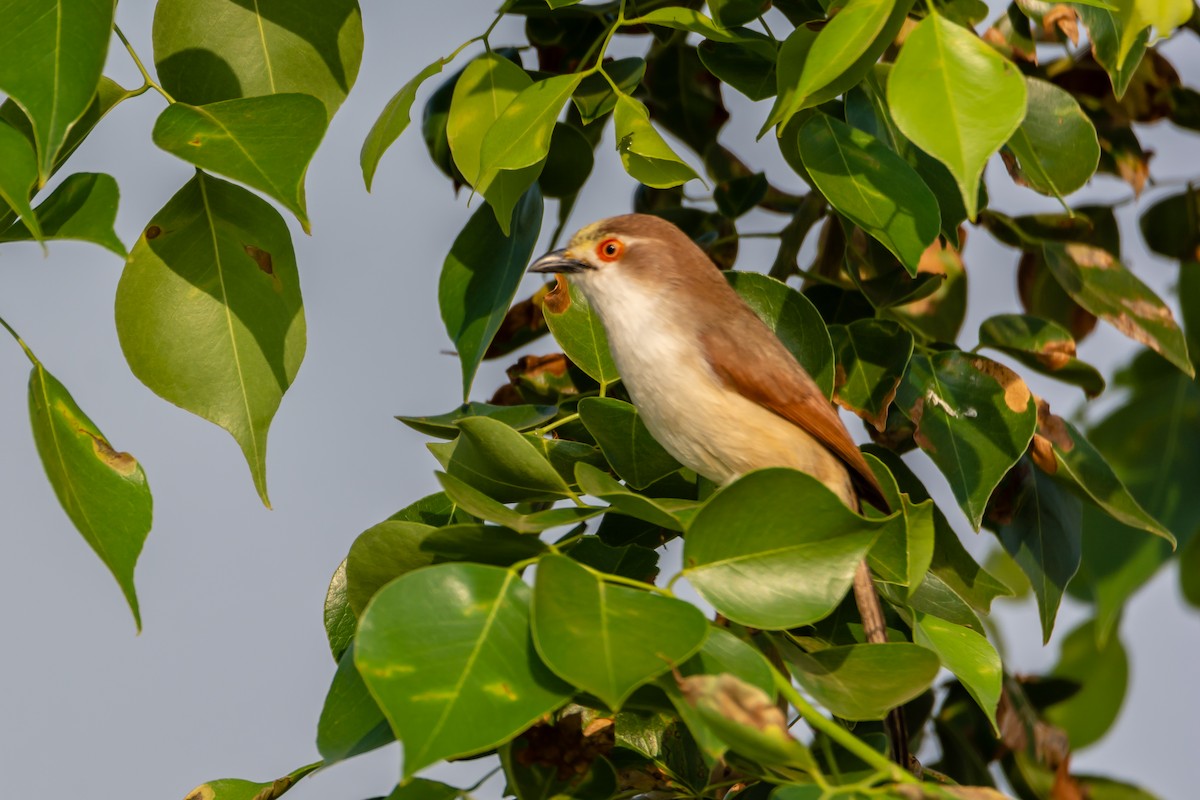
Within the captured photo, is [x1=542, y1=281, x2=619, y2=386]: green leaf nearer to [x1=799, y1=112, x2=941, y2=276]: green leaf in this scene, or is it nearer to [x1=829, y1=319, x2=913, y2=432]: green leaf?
[x1=829, y1=319, x2=913, y2=432]: green leaf

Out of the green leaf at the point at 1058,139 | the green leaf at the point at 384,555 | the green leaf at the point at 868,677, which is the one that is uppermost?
the green leaf at the point at 1058,139

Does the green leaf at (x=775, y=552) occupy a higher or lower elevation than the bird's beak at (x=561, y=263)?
lower

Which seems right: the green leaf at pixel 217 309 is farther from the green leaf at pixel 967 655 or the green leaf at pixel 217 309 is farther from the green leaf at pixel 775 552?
the green leaf at pixel 967 655

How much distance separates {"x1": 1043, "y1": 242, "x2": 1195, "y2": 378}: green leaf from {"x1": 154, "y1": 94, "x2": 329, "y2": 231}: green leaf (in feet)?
6.42

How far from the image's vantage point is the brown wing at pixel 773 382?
2803mm

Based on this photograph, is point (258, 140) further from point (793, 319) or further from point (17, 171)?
point (793, 319)

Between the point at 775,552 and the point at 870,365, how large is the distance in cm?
93

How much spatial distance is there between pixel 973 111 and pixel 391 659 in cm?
108

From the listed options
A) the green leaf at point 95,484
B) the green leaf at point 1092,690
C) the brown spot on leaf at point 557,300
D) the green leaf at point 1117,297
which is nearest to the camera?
the green leaf at point 95,484

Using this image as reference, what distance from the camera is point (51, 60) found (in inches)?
75.6

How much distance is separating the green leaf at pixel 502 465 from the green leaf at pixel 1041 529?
1253 mm

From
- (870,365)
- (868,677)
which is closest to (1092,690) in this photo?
(870,365)

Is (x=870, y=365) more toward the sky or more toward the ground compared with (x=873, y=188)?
more toward the ground

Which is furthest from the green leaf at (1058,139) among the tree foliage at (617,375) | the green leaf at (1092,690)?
the green leaf at (1092,690)
